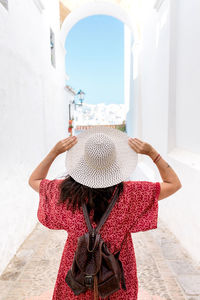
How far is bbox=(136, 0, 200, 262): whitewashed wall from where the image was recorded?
2910 millimetres

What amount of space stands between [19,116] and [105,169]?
8.48 feet

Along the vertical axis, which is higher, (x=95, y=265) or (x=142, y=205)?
(x=142, y=205)

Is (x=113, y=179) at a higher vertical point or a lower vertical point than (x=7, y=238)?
higher

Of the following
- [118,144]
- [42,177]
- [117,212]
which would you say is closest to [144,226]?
[117,212]

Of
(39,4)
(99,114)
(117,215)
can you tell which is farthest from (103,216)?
(99,114)

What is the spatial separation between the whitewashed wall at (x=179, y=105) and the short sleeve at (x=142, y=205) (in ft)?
5.79

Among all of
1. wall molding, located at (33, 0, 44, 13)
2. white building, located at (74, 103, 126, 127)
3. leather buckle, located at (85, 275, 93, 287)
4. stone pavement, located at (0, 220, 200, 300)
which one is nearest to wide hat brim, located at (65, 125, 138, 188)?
leather buckle, located at (85, 275, 93, 287)

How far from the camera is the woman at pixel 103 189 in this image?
1.10 metres

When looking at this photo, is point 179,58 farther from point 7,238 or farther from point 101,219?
point 7,238

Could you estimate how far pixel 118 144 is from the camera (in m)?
1.20

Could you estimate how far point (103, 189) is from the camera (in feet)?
3.76

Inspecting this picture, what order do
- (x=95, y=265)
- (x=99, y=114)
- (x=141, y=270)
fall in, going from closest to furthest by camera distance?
(x=95, y=265) < (x=141, y=270) < (x=99, y=114)

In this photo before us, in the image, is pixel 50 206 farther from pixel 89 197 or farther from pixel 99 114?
pixel 99 114

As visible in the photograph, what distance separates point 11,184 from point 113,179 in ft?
7.36
